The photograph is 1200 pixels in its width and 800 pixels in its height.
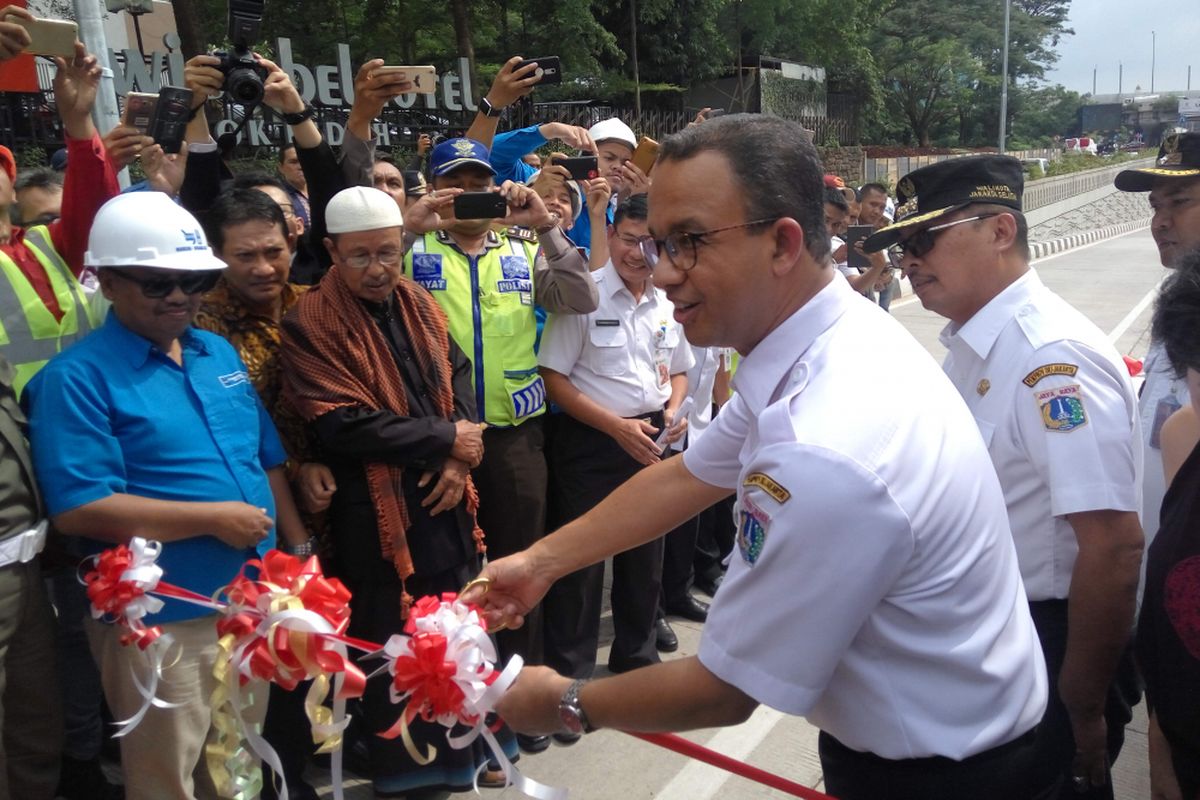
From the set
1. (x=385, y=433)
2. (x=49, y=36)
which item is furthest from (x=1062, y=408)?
(x=49, y=36)

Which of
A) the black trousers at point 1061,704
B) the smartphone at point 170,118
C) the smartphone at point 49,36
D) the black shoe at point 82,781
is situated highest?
the smartphone at point 49,36

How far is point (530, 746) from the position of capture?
3514mm

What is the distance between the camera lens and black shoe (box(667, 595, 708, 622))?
4.65 m

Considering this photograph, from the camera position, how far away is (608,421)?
3809 millimetres

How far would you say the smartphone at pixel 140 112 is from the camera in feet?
10.5

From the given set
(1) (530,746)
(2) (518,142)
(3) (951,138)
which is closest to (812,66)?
(3) (951,138)

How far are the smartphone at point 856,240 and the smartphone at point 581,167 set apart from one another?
1.73 m

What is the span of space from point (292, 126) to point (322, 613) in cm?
224

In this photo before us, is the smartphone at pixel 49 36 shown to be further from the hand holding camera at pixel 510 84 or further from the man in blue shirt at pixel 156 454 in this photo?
the hand holding camera at pixel 510 84

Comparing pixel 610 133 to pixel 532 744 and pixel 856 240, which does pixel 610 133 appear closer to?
pixel 856 240

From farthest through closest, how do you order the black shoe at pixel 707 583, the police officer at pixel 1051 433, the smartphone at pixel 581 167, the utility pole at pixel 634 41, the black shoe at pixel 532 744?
1. the utility pole at pixel 634 41
2. the black shoe at pixel 707 583
3. the smartphone at pixel 581 167
4. the black shoe at pixel 532 744
5. the police officer at pixel 1051 433

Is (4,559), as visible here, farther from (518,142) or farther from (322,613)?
(518,142)

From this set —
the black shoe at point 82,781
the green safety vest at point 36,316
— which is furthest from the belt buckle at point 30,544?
the black shoe at point 82,781

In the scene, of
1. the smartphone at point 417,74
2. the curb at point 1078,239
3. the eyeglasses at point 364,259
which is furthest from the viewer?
the curb at point 1078,239
